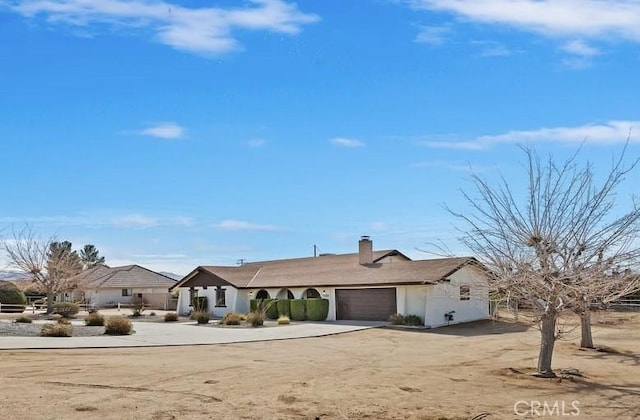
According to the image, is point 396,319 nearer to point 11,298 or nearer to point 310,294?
point 310,294

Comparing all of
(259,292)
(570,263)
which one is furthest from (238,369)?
(259,292)

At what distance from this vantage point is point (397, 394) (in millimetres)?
13211

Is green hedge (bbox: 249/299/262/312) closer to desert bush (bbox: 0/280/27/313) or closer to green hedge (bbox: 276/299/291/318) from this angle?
green hedge (bbox: 276/299/291/318)

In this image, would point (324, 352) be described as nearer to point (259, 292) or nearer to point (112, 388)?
point (112, 388)

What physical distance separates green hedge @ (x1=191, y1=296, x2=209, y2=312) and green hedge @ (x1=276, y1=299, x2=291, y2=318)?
788cm

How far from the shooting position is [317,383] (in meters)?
14.7

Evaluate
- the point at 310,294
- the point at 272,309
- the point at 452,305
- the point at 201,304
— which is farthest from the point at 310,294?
the point at 452,305

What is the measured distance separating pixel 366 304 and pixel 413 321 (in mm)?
4837

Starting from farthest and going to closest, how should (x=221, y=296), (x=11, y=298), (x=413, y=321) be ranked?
(x=11, y=298), (x=221, y=296), (x=413, y=321)

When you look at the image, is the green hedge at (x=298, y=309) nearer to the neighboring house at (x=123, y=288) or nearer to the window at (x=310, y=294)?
the window at (x=310, y=294)

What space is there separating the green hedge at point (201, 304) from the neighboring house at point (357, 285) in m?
0.42

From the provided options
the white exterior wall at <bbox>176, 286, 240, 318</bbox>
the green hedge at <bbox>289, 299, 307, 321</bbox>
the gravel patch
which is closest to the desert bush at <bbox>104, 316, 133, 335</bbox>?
the gravel patch

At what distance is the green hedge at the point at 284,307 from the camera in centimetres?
4228

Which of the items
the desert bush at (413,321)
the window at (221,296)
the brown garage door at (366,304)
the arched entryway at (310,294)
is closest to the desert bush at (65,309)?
the window at (221,296)
